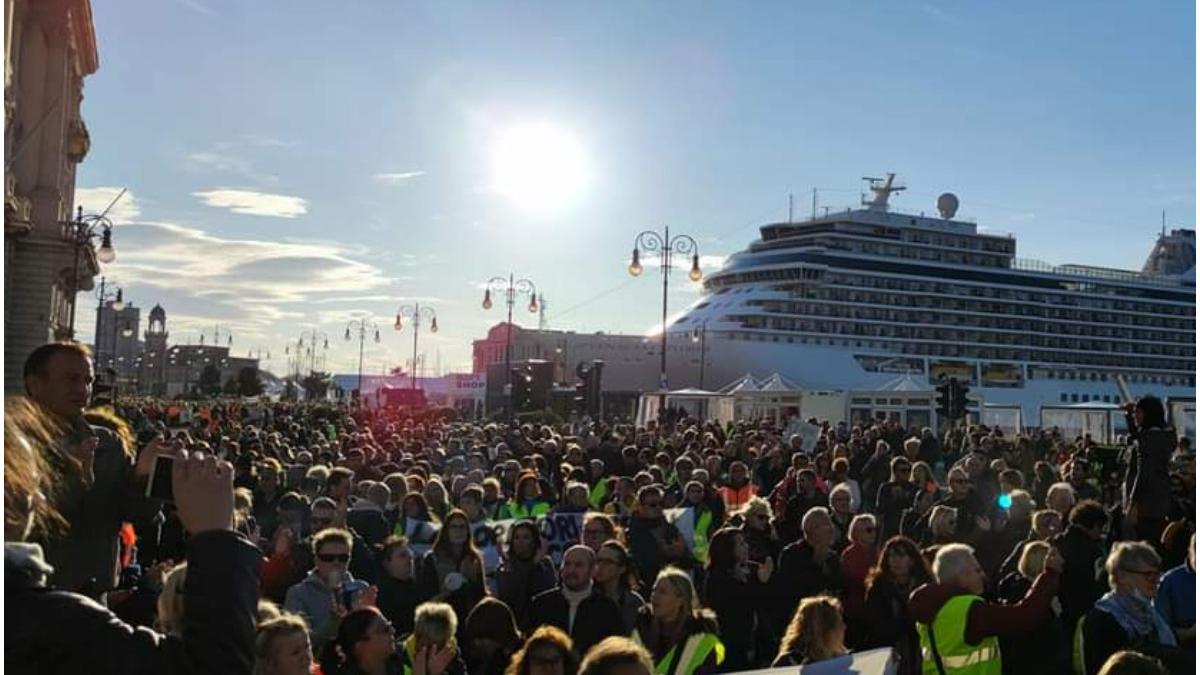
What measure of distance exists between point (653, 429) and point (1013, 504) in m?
16.4

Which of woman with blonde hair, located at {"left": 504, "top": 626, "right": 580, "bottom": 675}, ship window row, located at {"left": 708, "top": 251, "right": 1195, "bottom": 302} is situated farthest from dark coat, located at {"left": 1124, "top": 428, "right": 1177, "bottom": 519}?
ship window row, located at {"left": 708, "top": 251, "right": 1195, "bottom": 302}

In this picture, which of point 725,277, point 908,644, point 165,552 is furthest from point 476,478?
point 725,277

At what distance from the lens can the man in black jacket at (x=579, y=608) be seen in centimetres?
607

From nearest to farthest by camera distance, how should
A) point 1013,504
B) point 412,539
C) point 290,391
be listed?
point 412,539
point 1013,504
point 290,391

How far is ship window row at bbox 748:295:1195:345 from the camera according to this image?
3041 inches

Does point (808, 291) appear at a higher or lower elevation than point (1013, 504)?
higher

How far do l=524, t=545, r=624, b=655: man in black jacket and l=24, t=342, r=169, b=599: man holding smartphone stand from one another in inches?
110

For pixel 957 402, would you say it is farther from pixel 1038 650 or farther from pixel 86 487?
pixel 86 487

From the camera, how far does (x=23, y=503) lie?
2225mm

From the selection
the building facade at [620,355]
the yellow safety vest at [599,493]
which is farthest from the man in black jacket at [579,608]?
the building facade at [620,355]

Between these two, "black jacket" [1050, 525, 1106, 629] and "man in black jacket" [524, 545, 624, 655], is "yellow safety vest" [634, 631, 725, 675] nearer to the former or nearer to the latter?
"man in black jacket" [524, 545, 624, 655]

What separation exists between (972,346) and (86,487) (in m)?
84.7

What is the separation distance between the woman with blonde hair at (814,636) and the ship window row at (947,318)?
72.2 m

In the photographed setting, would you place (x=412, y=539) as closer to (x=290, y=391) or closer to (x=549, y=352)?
(x=549, y=352)
